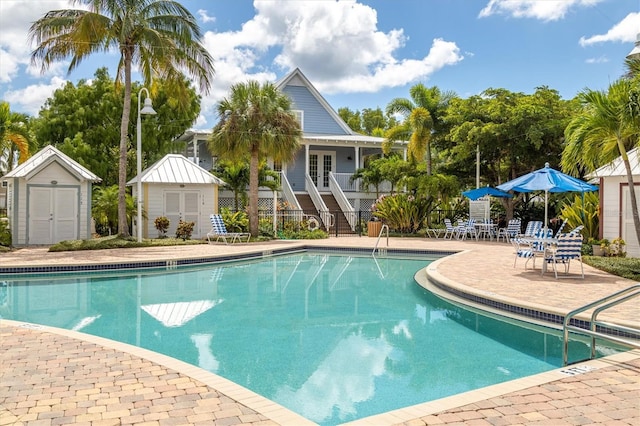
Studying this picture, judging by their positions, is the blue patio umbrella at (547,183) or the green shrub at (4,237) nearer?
the blue patio umbrella at (547,183)

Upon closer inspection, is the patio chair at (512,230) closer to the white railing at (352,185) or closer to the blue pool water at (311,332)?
the white railing at (352,185)

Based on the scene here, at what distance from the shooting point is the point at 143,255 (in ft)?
49.1

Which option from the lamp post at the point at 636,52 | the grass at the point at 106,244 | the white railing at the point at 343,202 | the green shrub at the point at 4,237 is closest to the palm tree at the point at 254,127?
the grass at the point at 106,244

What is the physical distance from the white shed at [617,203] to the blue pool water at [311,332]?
6.25 m

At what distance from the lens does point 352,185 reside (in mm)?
28094

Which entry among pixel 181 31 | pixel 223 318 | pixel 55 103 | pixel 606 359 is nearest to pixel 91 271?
pixel 223 318

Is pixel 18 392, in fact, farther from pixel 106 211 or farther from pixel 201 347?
pixel 106 211

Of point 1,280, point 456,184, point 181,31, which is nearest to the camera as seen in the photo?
point 1,280

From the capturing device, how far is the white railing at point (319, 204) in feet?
80.5

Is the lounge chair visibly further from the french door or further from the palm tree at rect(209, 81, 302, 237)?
the french door

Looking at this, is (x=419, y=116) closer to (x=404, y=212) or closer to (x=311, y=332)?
(x=404, y=212)

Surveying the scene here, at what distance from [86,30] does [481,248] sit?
1427 centimetres

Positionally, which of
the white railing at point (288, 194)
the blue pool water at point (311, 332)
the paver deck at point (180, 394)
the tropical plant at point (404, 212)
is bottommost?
the blue pool water at point (311, 332)

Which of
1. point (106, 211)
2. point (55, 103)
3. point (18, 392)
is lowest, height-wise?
point (18, 392)
